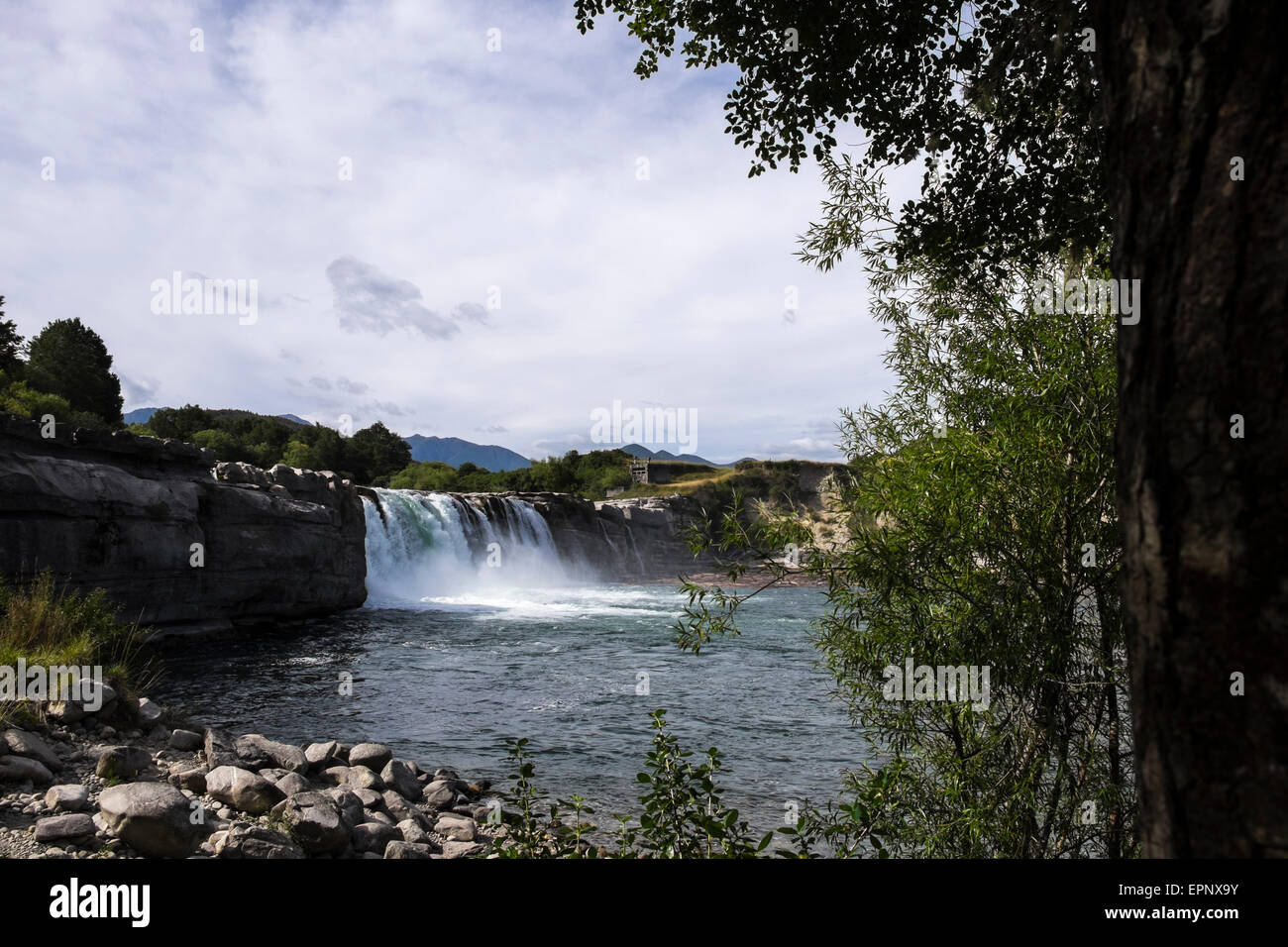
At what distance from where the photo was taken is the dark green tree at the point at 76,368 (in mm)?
53188

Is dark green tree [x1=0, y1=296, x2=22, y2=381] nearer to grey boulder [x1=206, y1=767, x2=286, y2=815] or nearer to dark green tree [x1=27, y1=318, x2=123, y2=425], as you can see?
dark green tree [x1=27, y1=318, x2=123, y2=425]

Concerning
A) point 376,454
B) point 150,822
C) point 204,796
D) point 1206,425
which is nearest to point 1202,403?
point 1206,425

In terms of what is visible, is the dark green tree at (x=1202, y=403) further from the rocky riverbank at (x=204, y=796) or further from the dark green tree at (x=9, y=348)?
the dark green tree at (x=9, y=348)

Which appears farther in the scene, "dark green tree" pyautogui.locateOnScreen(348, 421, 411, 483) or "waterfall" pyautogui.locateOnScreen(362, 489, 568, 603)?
"dark green tree" pyautogui.locateOnScreen(348, 421, 411, 483)

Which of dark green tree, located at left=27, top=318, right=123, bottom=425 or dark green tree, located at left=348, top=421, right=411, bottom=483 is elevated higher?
dark green tree, located at left=27, top=318, right=123, bottom=425

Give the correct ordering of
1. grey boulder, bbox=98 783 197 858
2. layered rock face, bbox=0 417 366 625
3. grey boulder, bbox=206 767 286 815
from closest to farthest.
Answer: grey boulder, bbox=98 783 197 858 → grey boulder, bbox=206 767 286 815 → layered rock face, bbox=0 417 366 625

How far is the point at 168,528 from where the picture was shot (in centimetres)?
2372

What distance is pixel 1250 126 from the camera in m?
1.52

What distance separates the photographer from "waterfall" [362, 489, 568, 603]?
37656 millimetres

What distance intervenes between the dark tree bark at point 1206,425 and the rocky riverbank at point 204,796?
5.63m

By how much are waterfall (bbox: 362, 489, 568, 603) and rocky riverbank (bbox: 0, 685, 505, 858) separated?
2679cm

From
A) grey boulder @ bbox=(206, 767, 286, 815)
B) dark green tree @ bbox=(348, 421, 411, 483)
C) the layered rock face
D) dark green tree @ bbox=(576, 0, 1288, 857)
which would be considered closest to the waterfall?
the layered rock face
